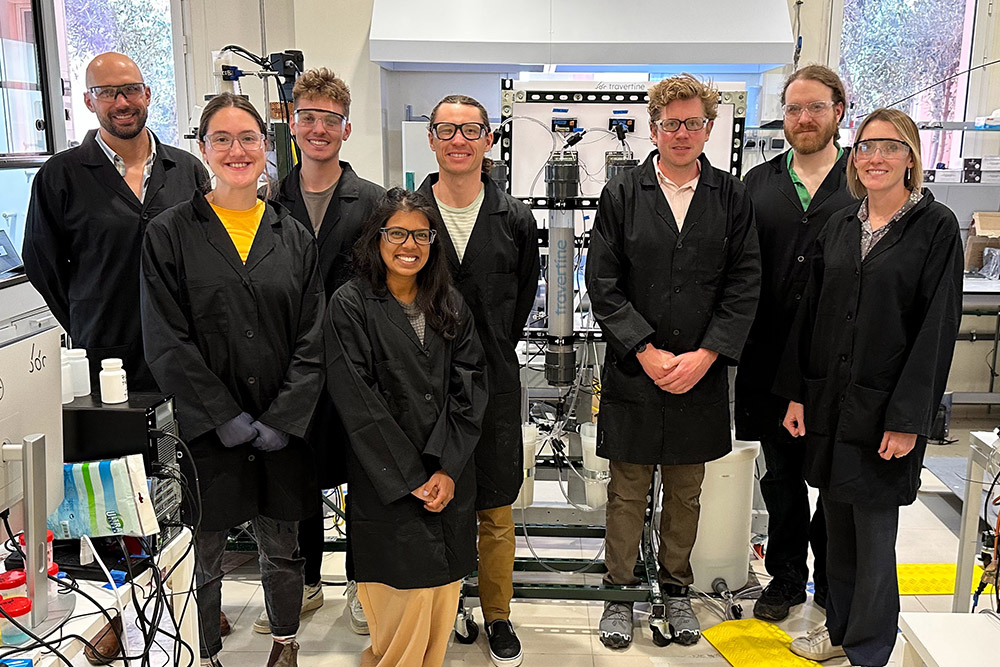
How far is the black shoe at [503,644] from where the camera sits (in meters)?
2.46

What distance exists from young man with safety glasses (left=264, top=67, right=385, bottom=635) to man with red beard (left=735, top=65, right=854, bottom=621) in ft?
3.96

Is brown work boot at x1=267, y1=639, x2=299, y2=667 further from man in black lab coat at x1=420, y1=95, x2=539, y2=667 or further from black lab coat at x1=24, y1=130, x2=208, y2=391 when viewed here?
black lab coat at x1=24, y1=130, x2=208, y2=391

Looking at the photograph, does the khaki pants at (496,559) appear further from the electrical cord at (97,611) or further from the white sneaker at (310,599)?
the electrical cord at (97,611)

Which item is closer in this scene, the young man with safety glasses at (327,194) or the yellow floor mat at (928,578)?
the young man with safety glasses at (327,194)

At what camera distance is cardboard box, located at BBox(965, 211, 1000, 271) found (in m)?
4.86

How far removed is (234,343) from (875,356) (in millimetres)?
1601

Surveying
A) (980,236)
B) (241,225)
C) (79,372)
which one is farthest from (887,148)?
(980,236)

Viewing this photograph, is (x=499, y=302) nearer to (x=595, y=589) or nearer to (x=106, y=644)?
(x=595, y=589)

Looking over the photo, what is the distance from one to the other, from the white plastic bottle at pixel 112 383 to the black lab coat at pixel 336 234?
871 mm

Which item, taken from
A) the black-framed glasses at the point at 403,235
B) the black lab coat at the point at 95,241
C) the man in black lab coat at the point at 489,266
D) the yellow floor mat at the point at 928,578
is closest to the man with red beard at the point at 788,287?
the yellow floor mat at the point at 928,578

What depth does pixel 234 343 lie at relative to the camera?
206cm

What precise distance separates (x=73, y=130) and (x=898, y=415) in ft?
11.1

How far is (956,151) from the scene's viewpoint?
5.16 metres

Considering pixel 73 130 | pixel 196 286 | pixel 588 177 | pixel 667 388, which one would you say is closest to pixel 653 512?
pixel 667 388
